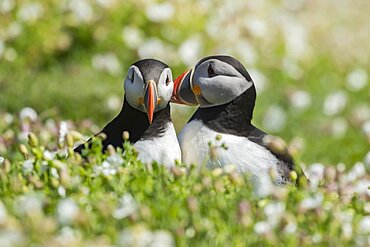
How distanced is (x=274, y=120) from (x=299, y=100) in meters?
0.58

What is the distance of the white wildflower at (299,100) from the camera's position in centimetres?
1044

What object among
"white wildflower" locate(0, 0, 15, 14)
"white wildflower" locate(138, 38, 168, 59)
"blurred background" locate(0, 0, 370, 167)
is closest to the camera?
"blurred background" locate(0, 0, 370, 167)

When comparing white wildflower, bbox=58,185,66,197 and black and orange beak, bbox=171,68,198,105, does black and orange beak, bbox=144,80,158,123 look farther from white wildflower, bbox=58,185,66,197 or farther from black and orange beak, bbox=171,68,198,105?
white wildflower, bbox=58,185,66,197

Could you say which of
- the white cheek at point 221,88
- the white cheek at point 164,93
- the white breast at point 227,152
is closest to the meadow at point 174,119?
the white breast at point 227,152

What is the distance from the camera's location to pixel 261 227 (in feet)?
13.4

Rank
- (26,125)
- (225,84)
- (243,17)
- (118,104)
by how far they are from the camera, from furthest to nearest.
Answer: (243,17) < (118,104) < (26,125) < (225,84)

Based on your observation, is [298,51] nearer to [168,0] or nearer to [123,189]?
[168,0]

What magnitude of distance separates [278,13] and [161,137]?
7645mm

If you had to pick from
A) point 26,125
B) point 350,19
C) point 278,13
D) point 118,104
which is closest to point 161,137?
point 26,125

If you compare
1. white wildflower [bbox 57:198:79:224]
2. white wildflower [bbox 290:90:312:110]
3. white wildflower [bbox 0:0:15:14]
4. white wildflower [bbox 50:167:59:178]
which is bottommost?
white wildflower [bbox 290:90:312:110]

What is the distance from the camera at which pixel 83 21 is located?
34.8 feet

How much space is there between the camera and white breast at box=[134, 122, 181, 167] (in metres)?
5.19

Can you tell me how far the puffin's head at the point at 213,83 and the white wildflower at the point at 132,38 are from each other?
5074 mm

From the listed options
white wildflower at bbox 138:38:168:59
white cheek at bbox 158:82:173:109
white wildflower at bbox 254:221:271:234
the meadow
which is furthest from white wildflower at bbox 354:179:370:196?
white wildflower at bbox 138:38:168:59
